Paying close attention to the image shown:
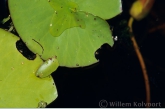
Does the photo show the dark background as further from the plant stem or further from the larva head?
the larva head

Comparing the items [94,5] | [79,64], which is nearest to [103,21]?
[94,5]

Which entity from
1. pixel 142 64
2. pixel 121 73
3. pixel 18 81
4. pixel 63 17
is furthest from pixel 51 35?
pixel 142 64

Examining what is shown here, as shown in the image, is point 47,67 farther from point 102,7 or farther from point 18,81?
point 102,7

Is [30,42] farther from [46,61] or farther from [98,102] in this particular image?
[98,102]

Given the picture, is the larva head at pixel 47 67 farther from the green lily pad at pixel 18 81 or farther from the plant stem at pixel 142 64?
the plant stem at pixel 142 64

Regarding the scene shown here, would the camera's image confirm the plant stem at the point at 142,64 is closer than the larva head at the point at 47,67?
No

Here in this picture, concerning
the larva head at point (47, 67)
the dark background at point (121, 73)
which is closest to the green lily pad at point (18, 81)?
the larva head at point (47, 67)
